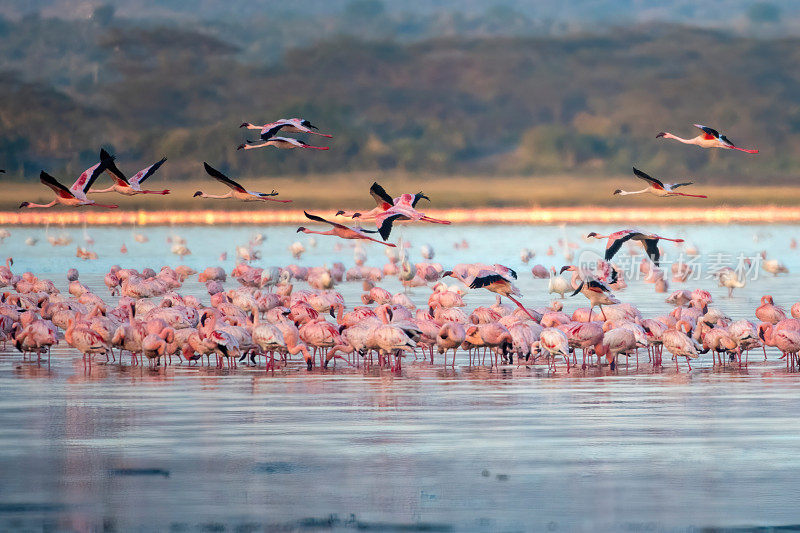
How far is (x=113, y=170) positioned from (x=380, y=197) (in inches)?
138

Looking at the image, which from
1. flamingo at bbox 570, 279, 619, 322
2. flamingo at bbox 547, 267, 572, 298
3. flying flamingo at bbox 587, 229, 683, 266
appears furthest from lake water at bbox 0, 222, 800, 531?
flamingo at bbox 547, 267, 572, 298

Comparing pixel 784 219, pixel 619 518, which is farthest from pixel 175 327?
pixel 784 219

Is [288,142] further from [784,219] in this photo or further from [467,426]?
[784,219]

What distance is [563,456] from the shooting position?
9281 millimetres

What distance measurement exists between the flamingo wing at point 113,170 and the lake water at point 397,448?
3025 millimetres

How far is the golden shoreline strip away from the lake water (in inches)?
2736

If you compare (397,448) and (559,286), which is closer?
(397,448)

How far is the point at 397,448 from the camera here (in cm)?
961

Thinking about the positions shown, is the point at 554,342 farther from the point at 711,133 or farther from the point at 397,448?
the point at 711,133

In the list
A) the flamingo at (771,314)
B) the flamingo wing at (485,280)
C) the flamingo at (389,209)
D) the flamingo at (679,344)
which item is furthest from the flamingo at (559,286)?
the flamingo at (679,344)

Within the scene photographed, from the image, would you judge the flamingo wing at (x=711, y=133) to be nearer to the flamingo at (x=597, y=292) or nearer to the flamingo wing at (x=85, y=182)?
the flamingo at (x=597, y=292)

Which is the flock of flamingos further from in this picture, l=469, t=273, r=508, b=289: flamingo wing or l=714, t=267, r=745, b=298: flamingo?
l=714, t=267, r=745, b=298: flamingo

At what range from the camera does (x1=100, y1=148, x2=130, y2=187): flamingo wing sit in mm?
17422

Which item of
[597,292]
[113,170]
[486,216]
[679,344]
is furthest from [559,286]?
[486,216]
